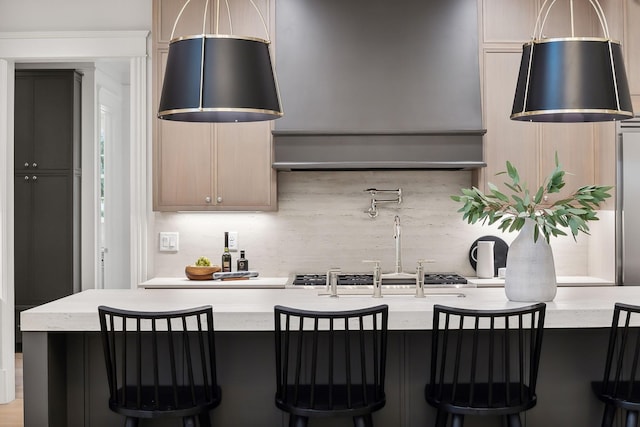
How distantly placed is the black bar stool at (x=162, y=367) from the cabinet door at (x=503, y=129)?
2.58 metres

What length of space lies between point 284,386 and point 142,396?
532 mm

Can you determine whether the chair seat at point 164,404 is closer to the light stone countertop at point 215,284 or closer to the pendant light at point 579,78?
the pendant light at point 579,78

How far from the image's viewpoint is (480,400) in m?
2.56

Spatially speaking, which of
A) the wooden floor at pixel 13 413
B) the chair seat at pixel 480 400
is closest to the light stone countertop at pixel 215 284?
the wooden floor at pixel 13 413

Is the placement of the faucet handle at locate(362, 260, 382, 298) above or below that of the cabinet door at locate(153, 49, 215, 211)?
below

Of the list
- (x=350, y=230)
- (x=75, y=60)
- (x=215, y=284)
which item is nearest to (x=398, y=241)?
(x=350, y=230)

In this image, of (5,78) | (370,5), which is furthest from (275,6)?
(5,78)

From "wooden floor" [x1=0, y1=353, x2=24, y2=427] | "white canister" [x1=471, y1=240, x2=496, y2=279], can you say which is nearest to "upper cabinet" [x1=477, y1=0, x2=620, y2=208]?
"white canister" [x1=471, y1=240, x2=496, y2=279]

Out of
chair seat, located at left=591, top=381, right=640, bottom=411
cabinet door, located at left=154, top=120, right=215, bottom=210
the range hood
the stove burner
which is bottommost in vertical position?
chair seat, located at left=591, top=381, right=640, bottom=411

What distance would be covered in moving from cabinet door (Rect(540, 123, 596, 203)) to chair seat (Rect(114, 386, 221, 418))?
2931 mm

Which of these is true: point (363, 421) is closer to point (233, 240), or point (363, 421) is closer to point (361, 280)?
point (361, 280)

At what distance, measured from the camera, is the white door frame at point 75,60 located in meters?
4.86

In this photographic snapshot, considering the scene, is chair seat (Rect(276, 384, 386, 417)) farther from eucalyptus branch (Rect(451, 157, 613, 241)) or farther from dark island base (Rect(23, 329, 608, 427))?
eucalyptus branch (Rect(451, 157, 613, 241))

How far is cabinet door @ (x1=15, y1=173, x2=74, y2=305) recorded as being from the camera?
6684 millimetres
